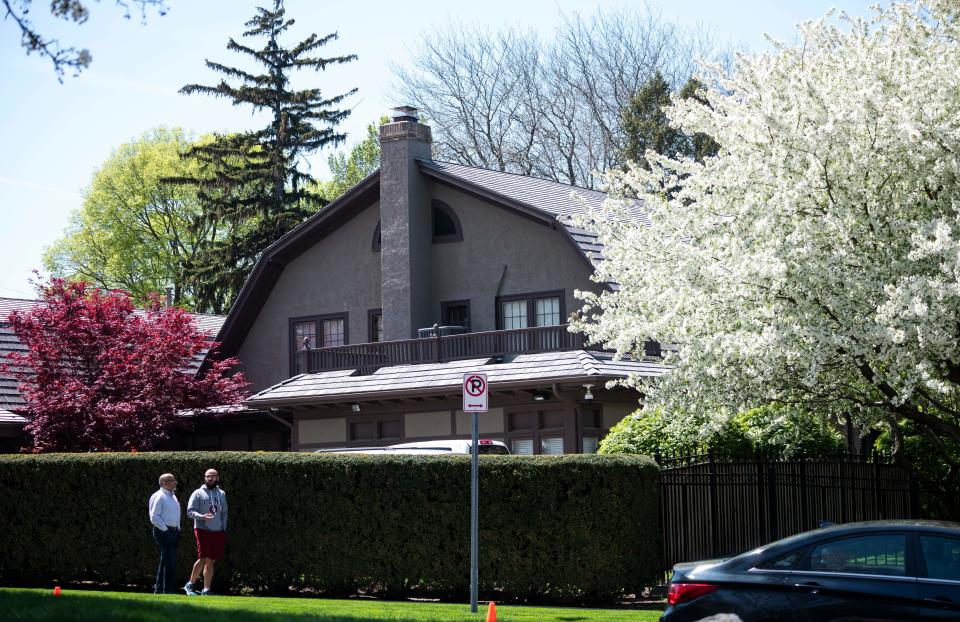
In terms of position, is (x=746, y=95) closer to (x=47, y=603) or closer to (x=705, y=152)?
(x=47, y=603)

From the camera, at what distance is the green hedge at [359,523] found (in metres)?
17.8

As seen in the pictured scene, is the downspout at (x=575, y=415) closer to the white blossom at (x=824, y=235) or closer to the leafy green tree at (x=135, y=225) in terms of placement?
the white blossom at (x=824, y=235)

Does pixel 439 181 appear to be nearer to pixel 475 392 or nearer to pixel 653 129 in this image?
pixel 475 392

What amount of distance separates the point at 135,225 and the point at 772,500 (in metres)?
46.7

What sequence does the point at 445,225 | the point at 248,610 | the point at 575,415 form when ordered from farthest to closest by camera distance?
the point at 445,225
the point at 575,415
the point at 248,610

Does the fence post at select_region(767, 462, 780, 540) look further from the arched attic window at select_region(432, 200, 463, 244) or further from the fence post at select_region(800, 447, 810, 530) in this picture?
the arched attic window at select_region(432, 200, 463, 244)

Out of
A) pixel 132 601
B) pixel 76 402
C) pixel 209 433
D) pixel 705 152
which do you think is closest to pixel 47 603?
pixel 132 601

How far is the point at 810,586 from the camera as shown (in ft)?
36.6

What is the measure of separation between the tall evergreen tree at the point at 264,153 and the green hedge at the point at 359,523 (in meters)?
31.1

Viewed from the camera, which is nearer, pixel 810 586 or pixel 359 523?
pixel 810 586

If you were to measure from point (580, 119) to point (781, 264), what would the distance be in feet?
132

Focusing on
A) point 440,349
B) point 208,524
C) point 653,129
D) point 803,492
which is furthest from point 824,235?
point 653,129

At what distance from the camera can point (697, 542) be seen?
18.6 m

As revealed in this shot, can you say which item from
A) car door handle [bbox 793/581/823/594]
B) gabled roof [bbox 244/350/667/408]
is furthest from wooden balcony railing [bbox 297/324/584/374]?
car door handle [bbox 793/581/823/594]
